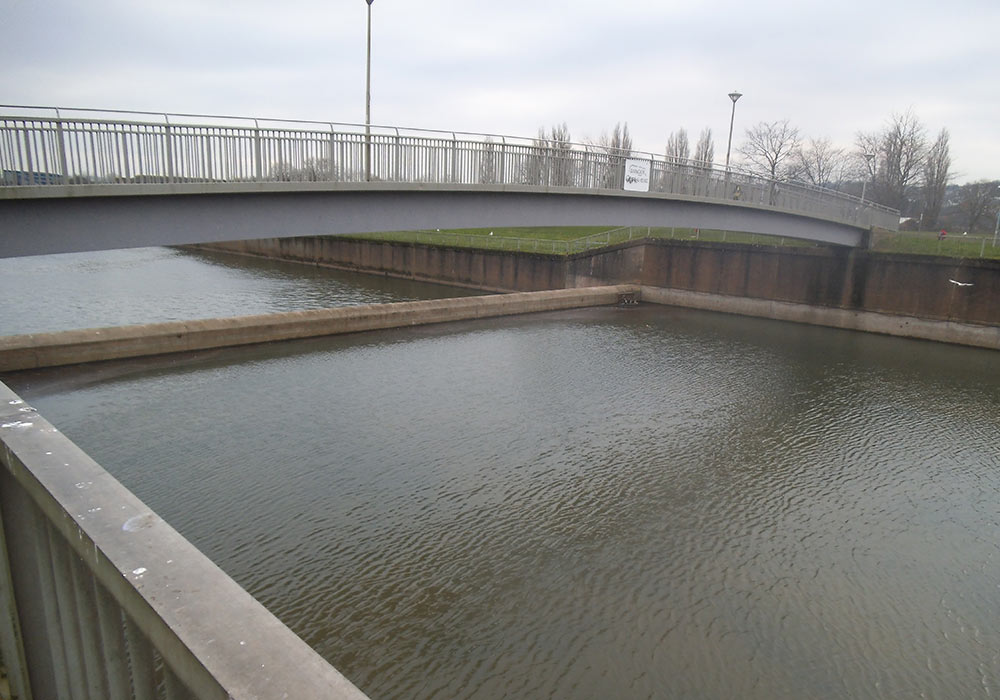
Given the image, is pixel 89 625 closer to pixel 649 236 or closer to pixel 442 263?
pixel 649 236

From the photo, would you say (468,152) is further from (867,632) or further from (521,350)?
(867,632)

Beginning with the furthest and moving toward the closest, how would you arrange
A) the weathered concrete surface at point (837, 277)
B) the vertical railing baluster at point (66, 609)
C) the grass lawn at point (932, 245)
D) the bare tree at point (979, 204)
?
the bare tree at point (979, 204)
the grass lawn at point (932, 245)
the weathered concrete surface at point (837, 277)
the vertical railing baluster at point (66, 609)

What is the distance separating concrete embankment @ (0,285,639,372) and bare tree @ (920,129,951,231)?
32314 mm

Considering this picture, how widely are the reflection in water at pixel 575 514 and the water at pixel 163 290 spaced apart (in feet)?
25.3

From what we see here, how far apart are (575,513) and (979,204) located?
146ft

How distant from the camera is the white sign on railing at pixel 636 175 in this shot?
1856 centimetres

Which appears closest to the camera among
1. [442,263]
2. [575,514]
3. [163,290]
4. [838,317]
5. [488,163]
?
[575,514]

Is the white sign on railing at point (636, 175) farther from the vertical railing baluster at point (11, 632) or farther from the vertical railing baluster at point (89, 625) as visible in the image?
the vertical railing baluster at point (89, 625)

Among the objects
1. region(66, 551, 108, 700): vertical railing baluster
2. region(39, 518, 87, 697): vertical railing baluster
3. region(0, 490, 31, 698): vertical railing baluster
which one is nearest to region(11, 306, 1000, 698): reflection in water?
region(0, 490, 31, 698): vertical railing baluster

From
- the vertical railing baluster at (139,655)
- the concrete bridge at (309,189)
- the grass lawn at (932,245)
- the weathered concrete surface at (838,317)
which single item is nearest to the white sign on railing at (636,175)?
the concrete bridge at (309,189)

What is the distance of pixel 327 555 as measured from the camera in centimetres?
771

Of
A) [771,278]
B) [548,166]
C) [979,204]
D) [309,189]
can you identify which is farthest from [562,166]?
[979,204]

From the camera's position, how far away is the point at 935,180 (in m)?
47.6

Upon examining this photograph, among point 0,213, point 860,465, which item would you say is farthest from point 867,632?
point 0,213
